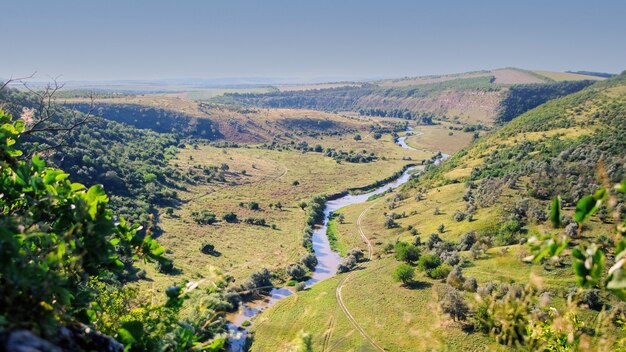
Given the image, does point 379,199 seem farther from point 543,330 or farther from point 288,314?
point 543,330

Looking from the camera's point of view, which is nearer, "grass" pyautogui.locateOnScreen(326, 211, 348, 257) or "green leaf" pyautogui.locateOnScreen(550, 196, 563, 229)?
"green leaf" pyautogui.locateOnScreen(550, 196, 563, 229)

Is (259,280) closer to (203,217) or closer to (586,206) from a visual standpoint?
(203,217)

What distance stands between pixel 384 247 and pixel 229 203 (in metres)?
38.7

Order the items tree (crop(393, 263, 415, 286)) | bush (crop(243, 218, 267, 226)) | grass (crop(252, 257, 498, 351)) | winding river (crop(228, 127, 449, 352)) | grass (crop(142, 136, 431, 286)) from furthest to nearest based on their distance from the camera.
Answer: bush (crop(243, 218, 267, 226)) → grass (crop(142, 136, 431, 286)) → tree (crop(393, 263, 415, 286)) → winding river (crop(228, 127, 449, 352)) → grass (crop(252, 257, 498, 351))

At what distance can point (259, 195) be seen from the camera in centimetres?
9288

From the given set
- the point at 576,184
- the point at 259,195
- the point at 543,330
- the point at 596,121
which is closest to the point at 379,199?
the point at 259,195

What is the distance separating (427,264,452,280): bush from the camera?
41.8 meters

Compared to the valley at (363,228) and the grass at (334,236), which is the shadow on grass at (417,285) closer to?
the valley at (363,228)

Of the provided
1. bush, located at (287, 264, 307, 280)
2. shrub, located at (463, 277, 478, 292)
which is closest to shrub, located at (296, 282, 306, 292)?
bush, located at (287, 264, 307, 280)

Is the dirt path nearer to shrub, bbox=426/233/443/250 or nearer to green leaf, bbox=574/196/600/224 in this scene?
shrub, bbox=426/233/443/250

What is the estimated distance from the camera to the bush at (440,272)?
137 ft

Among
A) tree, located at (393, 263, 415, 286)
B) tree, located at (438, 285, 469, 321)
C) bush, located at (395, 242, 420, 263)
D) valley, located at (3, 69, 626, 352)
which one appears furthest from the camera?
bush, located at (395, 242, 420, 263)

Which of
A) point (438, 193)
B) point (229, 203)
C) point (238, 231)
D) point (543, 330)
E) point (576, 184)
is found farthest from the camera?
point (229, 203)

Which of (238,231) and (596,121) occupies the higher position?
(596,121)
